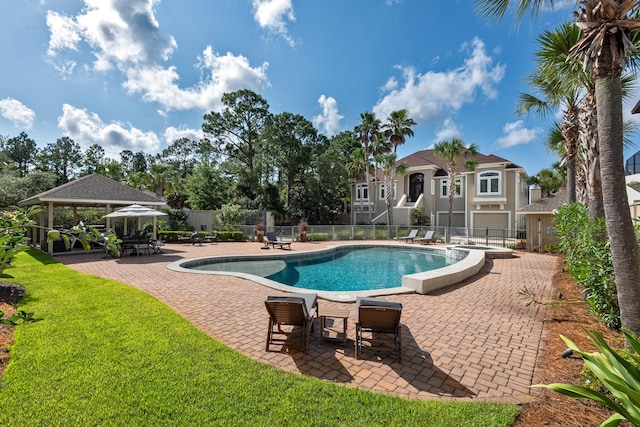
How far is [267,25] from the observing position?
13.0 meters

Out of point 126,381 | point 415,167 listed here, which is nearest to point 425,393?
point 126,381

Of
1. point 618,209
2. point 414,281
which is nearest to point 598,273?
point 618,209

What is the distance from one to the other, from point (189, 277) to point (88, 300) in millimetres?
2944

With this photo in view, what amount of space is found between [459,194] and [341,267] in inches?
782

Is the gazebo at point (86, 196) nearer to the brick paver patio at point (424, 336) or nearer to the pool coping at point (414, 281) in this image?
the pool coping at point (414, 281)

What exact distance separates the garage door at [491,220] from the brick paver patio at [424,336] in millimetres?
18779

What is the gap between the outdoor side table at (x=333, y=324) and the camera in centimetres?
459

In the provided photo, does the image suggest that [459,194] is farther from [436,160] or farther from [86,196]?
[86,196]

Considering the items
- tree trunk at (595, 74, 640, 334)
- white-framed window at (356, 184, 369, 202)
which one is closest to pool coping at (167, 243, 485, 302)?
tree trunk at (595, 74, 640, 334)

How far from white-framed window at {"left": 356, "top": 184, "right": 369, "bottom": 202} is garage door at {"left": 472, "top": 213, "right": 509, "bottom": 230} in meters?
11.8

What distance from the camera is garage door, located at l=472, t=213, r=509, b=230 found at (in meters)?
25.2

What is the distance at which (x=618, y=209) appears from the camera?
11.8 feet

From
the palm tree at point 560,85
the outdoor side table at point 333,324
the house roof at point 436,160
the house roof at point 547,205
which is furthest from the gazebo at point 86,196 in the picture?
the house roof at point 436,160

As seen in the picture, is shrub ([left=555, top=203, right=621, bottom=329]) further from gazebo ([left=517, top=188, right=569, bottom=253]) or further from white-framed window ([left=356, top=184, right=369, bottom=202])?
white-framed window ([left=356, top=184, right=369, bottom=202])
